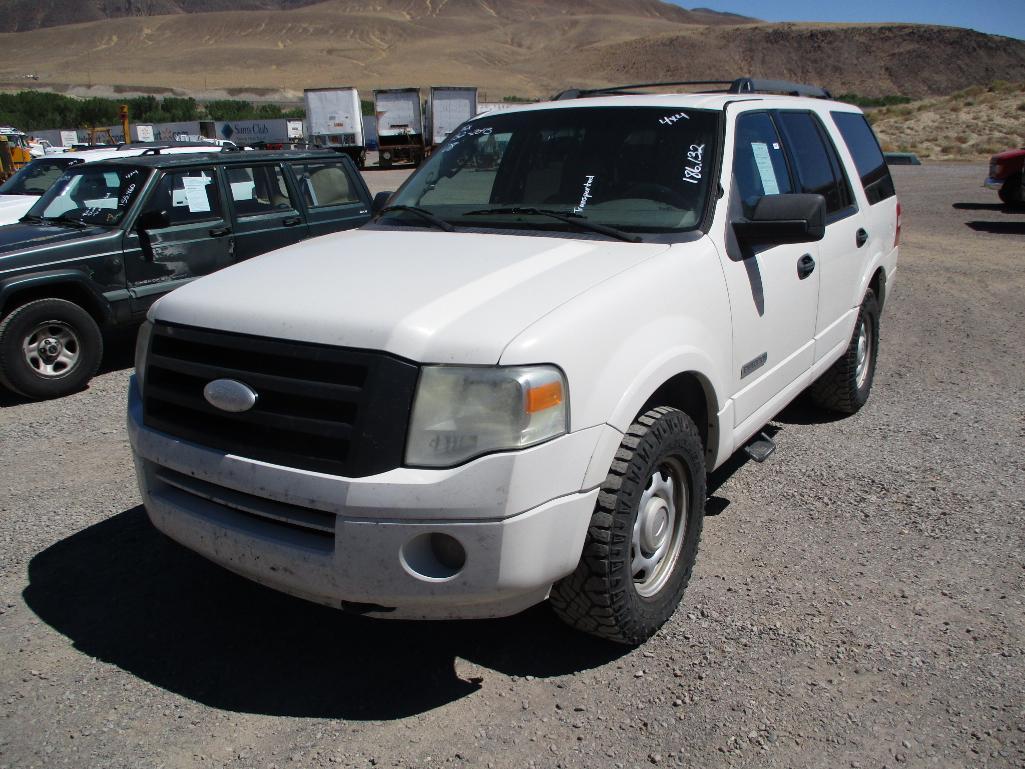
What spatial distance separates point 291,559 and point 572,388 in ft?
3.32

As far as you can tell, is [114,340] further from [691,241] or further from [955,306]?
[955,306]

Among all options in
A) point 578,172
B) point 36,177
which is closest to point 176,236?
point 36,177

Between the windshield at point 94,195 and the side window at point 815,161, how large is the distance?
527 centimetres

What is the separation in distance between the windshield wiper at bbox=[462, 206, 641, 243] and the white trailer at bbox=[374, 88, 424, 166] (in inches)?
1261

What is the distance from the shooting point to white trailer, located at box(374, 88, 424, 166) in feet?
111

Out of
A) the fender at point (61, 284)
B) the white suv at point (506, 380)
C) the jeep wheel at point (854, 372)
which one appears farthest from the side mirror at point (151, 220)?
the jeep wheel at point (854, 372)

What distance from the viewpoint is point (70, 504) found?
14.7ft

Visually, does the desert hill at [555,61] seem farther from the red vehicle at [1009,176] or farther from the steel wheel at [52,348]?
the steel wheel at [52,348]

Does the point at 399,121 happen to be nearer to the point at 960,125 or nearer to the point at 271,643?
the point at 960,125

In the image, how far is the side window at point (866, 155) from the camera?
201 inches

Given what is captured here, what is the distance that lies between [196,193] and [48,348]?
5.93 feet

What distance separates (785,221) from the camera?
3.38 m

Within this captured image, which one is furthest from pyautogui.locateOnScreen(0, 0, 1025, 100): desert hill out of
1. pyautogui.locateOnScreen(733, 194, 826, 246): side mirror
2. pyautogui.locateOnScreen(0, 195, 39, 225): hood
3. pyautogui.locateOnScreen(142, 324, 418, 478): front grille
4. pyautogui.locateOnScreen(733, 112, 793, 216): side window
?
pyautogui.locateOnScreen(142, 324, 418, 478): front grille

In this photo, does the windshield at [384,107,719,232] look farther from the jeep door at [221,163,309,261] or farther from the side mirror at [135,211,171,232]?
the jeep door at [221,163,309,261]
